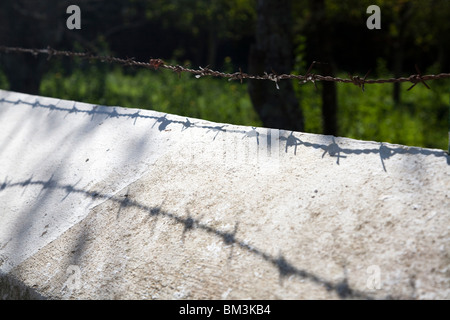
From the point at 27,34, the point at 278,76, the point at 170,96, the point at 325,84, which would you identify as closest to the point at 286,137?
the point at 278,76

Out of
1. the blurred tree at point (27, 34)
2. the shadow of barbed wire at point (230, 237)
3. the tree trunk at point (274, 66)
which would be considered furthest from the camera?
the blurred tree at point (27, 34)

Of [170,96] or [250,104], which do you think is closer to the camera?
[170,96]

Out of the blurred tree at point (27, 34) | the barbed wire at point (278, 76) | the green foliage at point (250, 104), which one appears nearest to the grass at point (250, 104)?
the green foliage at point (250, 104)

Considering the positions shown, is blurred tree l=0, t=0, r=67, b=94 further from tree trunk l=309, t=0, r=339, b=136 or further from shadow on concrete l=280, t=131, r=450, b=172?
shadow on concrete l=280, t=131, r=450, b=172

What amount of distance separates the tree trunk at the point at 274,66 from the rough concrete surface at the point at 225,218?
295cm

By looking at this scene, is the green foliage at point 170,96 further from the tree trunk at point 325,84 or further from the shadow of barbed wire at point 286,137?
the shadow of barbed wire at point 286,137

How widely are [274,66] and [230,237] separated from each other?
13.1 ft

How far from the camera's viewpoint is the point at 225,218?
1.95 m

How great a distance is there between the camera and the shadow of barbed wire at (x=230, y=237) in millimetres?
1549

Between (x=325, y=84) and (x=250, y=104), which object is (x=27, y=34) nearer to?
(x=250, y=104)

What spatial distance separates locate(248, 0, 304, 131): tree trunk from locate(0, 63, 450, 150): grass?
3.51 feet

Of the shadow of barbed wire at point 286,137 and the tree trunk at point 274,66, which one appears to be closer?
the shadow of barbed wire at point 286,137

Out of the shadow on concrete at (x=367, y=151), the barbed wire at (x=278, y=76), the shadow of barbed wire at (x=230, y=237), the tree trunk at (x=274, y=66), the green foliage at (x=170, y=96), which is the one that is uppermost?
the green foliage at (x=170, y=96)
